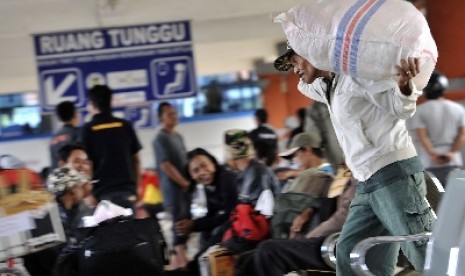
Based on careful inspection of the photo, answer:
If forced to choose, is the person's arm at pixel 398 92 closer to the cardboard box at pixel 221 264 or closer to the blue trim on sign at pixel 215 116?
the cardboard box at pixel 221 264

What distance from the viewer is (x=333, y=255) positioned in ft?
15.1

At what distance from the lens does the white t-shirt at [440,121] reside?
275 inches

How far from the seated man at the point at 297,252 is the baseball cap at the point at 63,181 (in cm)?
144

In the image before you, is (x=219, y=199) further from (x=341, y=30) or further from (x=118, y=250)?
(x=341, y=30)

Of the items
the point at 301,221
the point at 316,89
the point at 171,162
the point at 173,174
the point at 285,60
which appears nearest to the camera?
the point at 285,60

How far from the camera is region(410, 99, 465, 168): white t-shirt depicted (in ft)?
23.0

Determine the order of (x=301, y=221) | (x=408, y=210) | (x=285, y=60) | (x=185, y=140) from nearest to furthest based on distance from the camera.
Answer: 1. (x=408, y=210)
2. (x=285, y=60)
3. (x=301, y=221)
4. (x=185, y=140)

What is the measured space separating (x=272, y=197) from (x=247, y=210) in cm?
25

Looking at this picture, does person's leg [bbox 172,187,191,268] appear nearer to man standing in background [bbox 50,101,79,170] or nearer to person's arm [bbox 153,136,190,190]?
Result: person's arm [bbox 153,136,190,190]

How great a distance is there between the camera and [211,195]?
20.6ft

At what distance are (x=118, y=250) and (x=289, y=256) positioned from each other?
956 mm

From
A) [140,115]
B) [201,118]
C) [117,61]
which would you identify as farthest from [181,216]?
[201,118]

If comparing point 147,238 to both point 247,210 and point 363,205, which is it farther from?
point 363,205

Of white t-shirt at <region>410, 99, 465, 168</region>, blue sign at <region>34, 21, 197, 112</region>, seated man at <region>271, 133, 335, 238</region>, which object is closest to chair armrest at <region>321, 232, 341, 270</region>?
seated man at <region>271, 133, 335, 238</region>
